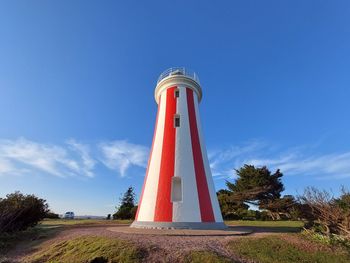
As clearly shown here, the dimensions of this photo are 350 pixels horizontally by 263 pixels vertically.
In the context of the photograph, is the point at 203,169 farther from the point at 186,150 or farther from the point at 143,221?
the point at 143,221

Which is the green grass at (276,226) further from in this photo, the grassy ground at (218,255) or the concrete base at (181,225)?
the grassy ground at (218,255)

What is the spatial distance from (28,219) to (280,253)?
15.4 meters

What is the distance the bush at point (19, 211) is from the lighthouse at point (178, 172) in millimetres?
7184

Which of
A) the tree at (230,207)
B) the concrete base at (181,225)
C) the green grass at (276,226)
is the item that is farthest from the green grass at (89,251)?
the tree at (230,207)

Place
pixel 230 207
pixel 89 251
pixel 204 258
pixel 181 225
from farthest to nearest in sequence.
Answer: pixel 230 207
pixel 181 225
pixel 89 251
pixel 204 258

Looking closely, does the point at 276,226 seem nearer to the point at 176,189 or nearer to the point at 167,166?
the point at 176,189

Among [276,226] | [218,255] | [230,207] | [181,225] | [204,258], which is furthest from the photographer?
[230,207]

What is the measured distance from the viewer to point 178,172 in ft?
46.0

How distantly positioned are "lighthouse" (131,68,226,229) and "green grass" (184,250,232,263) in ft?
18.0

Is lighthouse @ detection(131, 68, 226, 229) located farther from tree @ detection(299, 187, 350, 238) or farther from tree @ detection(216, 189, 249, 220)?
tree @ detection(216, 189, 249, 220)

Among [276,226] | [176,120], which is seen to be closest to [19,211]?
[176,120]

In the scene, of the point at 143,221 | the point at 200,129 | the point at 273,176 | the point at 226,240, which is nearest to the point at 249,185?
the point at 273,176

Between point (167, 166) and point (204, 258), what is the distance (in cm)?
748

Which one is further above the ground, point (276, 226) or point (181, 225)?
point (276, 226)
